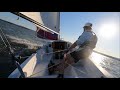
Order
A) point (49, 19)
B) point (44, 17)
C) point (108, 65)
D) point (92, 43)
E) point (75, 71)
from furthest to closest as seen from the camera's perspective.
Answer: point (108, 65) → point (49, 19) → point (44, 17) → point (75, 71) → point (92, 43)

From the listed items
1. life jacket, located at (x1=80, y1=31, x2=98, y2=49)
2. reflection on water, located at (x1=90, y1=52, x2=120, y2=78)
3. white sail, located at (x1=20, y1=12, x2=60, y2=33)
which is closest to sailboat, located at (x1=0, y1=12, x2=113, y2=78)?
white sail, located at (x1=20, y1=12, x2=60, y2=33)

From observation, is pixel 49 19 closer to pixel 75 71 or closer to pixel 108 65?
pixel 75 71

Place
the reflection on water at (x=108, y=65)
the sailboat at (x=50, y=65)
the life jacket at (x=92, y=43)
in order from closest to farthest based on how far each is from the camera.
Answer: the sailboat at (x=50, y=65) < the life jacket at (x=92, y=43) < the reflection on water at (x=108, y=65)

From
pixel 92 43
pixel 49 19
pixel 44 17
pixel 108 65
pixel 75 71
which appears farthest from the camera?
pixel 108 65

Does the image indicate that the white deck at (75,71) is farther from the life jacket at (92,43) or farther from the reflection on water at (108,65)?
the life jacket at (92,43)

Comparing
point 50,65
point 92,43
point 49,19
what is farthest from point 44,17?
point 92,43

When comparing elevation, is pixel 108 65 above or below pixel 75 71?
below

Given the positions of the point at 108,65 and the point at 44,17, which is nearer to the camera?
the point at 44,17

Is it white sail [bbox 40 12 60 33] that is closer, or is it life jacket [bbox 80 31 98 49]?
life jacket [bbox 80 31 98 49]

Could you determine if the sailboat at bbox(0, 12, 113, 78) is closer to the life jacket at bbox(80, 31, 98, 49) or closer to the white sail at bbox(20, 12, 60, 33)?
the white sail at bbox(20, 12, 60, 33)

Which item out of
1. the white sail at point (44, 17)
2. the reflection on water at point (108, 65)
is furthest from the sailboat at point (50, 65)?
the reflection on water at point (108, 65)

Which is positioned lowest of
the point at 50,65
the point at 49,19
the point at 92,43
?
the point at 50,65
